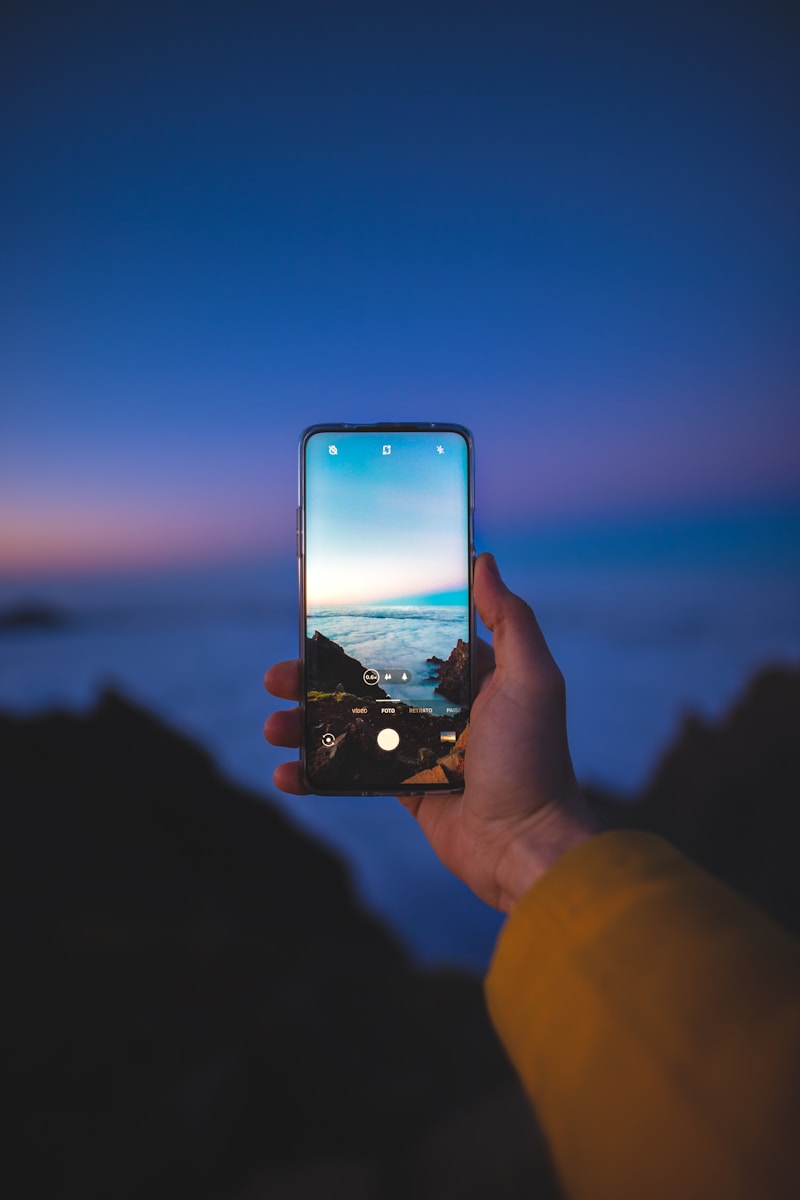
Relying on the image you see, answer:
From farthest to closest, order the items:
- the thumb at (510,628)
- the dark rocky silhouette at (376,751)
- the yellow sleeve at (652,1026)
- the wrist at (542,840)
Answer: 1. the dark rocky silhouette at (376,751)
2. the thumb at (510,628)
3. the wrist at (542,840)
4. the yellow sleeve at (652,1026)

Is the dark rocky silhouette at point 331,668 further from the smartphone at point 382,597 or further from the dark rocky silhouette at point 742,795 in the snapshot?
the dark rocky silhouette at point 742,795

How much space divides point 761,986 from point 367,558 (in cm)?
135

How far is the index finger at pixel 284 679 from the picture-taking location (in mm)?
1876

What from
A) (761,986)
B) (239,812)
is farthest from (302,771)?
(239,812)

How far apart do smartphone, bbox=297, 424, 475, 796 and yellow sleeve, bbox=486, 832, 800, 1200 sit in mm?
883

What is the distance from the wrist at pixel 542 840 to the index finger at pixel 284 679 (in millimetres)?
744

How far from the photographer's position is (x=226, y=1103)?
3008 millimetres

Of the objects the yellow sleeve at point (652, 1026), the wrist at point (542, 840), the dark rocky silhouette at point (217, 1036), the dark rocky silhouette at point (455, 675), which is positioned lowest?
the dark rocky silhouette at point (217, 1036)

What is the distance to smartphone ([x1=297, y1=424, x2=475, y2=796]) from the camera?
1.83 meters

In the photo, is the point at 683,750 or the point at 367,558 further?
the point at 683,750

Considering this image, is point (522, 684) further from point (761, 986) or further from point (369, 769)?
point (761, 986)

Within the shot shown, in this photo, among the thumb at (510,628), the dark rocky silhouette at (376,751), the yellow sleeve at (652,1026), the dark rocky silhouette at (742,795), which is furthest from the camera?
the dark rocky silhouette at (742,795)

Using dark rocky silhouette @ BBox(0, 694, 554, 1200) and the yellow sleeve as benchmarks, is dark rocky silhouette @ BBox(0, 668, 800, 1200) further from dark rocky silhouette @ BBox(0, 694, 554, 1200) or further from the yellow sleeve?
the yellow sleeve

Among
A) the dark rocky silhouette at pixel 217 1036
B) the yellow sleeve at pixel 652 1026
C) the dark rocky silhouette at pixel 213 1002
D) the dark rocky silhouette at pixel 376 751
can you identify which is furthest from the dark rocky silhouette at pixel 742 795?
the yellow sleeve at pixel 652 1026
